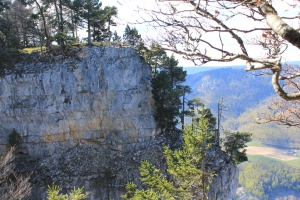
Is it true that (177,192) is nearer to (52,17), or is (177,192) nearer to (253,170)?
(52,17)

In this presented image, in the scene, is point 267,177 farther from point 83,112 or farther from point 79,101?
point 79,101

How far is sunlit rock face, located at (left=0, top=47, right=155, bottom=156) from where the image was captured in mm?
21641

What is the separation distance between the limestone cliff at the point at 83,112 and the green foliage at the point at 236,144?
3.37 feet

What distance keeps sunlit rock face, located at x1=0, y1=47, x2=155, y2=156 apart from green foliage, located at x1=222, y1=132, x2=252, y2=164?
Result: 661 centimetres

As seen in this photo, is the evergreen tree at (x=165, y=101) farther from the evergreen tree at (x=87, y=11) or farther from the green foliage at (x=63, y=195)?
the green foliage at (x=63, y=195)

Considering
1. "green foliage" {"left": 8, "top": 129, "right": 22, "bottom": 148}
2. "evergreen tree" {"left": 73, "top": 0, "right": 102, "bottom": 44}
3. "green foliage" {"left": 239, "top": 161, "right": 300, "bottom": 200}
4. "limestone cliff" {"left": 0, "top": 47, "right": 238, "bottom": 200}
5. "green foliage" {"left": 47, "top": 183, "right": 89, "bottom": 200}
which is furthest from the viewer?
"green foliage" {"left": 239, "top": 161, "right": 300, "bottom": 200}

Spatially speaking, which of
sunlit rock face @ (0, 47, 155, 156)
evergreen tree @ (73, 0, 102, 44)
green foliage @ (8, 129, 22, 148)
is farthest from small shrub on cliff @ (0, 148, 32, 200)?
evergreen tree @ (73, 0, 102, 44)

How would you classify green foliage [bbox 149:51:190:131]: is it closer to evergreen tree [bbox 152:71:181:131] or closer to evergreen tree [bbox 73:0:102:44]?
evergreen tree [bbox 152:71:181:131]

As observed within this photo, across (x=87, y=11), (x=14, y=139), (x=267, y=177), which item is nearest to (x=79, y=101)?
(x=14, y=139)

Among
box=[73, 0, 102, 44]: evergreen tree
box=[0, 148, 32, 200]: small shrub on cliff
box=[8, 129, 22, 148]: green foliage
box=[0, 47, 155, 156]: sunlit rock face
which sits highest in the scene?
box=[73, 0, 102, 44]: evergreen tree

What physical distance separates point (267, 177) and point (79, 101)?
12145 cm

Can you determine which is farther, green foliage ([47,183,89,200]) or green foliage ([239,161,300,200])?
green foliage ([239,161,300,200])

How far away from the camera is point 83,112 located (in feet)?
71.8

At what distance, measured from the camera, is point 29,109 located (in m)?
21.8
